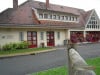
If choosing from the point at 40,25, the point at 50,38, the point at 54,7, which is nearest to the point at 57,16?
the point at 54,7

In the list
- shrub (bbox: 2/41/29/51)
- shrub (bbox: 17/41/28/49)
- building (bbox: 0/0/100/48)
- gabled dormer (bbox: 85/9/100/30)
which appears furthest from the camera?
gabled dormer (bbox: 85/9/100/30)

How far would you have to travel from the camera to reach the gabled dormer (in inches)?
1691

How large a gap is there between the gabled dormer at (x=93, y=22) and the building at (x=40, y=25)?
0.54 metres

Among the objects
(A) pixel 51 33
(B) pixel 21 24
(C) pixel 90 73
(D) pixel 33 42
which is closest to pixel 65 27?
(A) pixel 51 33

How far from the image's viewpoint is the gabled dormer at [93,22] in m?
43.0

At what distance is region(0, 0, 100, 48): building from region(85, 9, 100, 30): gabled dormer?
21.1 inches

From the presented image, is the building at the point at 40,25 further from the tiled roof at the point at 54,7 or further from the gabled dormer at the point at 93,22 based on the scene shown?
the gabled dormer at the point at 93,22

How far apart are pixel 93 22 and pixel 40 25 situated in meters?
16.8

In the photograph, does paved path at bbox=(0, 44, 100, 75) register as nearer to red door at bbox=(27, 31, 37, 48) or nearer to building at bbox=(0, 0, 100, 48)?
building at bbox=(0, 0, 100, 48)

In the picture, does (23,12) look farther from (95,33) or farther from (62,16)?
(95,33)

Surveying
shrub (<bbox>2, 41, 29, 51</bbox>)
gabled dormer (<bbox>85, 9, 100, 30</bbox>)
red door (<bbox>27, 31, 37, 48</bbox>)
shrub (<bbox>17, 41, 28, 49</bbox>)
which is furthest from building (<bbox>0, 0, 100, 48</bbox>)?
shrub (<bbox>17, 41, 28, 49</bbox>)

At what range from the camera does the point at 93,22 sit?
43.9 meters

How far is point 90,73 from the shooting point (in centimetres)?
188

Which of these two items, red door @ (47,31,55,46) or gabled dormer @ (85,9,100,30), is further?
gabled dormer @ (85,9,100,30)
